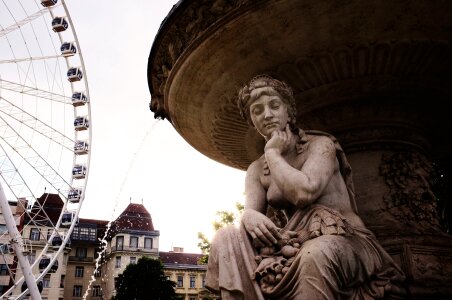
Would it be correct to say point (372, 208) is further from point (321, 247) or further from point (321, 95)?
point (321, 247)

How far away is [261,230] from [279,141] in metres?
0.74

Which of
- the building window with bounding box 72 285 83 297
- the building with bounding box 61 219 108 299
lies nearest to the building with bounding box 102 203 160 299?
the building with bounding box 61 219 108 299

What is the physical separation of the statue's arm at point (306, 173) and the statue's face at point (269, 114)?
0.77ft

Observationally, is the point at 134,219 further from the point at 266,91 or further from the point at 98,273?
the point at 266,91

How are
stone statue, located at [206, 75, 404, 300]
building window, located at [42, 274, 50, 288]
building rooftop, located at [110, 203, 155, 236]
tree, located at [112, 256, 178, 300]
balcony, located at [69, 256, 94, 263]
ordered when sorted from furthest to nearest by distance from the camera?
building rooftop, located at [110, 203, 155, 236], balcony, located at [69, 256, 94, 263], building window, located at [42, 274, 50, 288], tree, located at [112, 256, 178, 300], stone statue, located at [206, 75, 404, 300]

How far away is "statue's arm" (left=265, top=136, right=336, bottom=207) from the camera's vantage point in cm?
338

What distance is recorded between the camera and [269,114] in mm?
3857

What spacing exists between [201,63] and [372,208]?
6.84 feet

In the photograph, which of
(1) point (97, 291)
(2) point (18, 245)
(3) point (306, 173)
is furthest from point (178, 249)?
(3) point (306, 173)

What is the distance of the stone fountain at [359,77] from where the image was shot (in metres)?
4.11

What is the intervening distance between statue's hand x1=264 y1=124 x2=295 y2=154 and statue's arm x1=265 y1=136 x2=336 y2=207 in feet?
0.06

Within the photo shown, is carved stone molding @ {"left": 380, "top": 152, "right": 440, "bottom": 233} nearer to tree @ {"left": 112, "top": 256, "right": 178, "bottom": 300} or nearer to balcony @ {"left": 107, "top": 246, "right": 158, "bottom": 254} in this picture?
tree @ {"left": 112, "top": 256, "right": 178, "bottom": 300}

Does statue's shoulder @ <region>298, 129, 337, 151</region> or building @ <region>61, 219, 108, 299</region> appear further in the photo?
building @ <region>61, 219, 108, 299</region>

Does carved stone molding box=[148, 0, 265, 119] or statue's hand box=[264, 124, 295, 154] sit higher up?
carved stone molding box=[148, 0, 265, 119]
